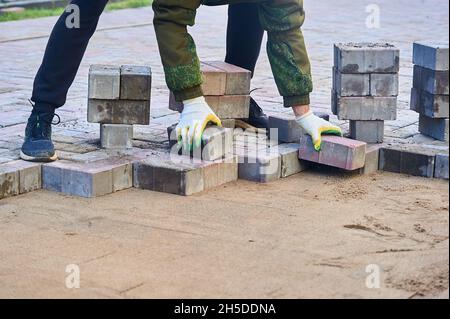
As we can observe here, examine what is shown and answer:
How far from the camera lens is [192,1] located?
5551 millimetres

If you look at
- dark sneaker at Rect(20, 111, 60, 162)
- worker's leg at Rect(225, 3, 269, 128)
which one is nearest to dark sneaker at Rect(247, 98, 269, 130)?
worker's leg at Rect(225, 3, 269, 128)

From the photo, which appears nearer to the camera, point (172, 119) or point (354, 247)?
point (354, 247)

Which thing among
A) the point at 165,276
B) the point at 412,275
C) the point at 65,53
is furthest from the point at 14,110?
the point at 412,275

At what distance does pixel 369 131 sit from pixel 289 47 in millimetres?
675

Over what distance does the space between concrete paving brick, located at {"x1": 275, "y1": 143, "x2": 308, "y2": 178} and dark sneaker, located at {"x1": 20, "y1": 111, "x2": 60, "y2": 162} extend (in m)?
1.19

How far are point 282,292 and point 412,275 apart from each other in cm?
53

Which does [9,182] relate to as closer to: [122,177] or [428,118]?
[122,177]

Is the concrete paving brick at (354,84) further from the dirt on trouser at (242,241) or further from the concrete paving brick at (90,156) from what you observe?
the concrete paving brick at (90,156)

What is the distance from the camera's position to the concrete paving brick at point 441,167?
5668mm

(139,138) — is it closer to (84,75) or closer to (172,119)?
(172,119)

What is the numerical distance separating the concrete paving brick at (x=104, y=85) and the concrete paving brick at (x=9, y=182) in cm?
63

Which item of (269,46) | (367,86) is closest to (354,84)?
(367,86)

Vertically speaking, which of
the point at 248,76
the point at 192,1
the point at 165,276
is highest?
the point at 192,1

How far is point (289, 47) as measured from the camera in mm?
5809
